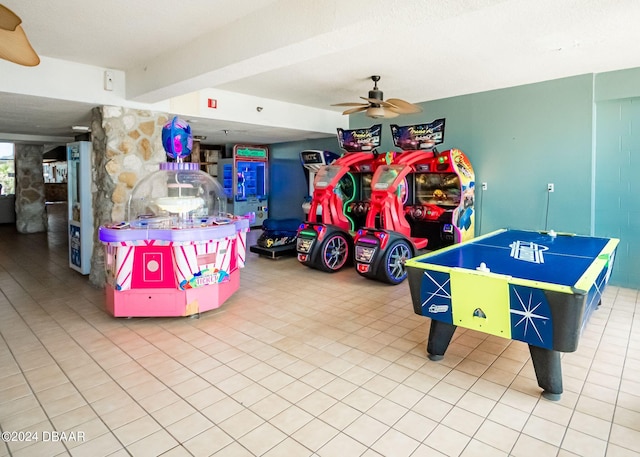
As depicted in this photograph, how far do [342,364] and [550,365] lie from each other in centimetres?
150

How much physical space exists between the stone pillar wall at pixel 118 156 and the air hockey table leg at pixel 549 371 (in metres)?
4.82

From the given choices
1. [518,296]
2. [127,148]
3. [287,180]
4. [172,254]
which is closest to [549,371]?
[518,296]

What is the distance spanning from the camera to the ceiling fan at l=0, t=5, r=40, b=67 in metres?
2.02

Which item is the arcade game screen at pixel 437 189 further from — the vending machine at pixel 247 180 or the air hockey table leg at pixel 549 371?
the vending machine at pixel 247 180

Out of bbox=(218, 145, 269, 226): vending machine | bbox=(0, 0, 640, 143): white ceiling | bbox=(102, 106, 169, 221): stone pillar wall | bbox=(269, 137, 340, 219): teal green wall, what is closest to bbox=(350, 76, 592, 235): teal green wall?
bbox=(0, 0, 640, 143): white ceiling

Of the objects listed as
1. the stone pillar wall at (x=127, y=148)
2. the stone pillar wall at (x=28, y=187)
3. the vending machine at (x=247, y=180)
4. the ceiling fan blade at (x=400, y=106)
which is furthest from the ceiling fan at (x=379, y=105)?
the stone pillar wall at (x=28, y=187)

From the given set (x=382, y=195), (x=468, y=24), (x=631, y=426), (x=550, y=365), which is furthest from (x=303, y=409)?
(x=382, y=195)

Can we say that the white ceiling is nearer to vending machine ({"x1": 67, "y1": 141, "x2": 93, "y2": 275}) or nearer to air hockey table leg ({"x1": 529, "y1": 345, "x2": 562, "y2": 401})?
vending machine ({"x1": 67, "y1": 141, "x2": 93, "y2": 275})

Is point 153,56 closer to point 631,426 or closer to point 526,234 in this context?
point 526,234

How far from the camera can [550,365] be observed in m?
2.73

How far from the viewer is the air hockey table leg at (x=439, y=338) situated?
3.27m

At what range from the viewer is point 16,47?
7.41ft

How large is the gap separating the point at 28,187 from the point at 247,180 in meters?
5.67

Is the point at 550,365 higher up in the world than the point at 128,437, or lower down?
higher up
